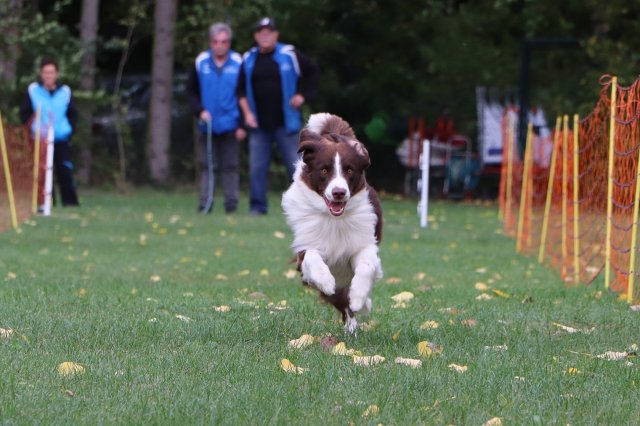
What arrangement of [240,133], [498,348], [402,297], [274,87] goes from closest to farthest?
1. [498,348]
2. [402,297]
3. [274,87]
4. [240,133]

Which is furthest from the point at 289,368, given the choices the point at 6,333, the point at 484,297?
the point at 484,297

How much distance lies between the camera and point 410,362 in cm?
535

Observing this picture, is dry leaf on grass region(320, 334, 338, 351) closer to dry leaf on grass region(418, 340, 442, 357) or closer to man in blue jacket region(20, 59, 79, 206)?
dry leaf on grass region(418, 340, 442, 357)

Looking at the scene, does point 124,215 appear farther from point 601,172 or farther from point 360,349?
point 360,349

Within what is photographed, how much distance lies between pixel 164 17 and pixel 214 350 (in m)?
18.9

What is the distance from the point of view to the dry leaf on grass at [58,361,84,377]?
4.94 m

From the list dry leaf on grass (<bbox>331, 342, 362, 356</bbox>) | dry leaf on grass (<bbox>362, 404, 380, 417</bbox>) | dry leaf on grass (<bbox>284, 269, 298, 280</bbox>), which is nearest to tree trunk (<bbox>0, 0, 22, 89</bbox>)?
dry leaf on grass (<bbox>284, 269, 298, 280</bbox>)

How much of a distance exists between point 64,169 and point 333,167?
38.1ft

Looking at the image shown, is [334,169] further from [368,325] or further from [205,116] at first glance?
[205,116]

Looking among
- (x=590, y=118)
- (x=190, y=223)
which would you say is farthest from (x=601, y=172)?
(x=190, y=223)

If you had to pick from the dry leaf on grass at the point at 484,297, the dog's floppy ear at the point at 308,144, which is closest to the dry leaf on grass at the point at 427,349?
the dog's floppy ear at the point at 308,144

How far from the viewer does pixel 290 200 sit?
6660 millimetres

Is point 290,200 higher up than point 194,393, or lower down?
higher up

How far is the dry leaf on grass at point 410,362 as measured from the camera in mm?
5305
